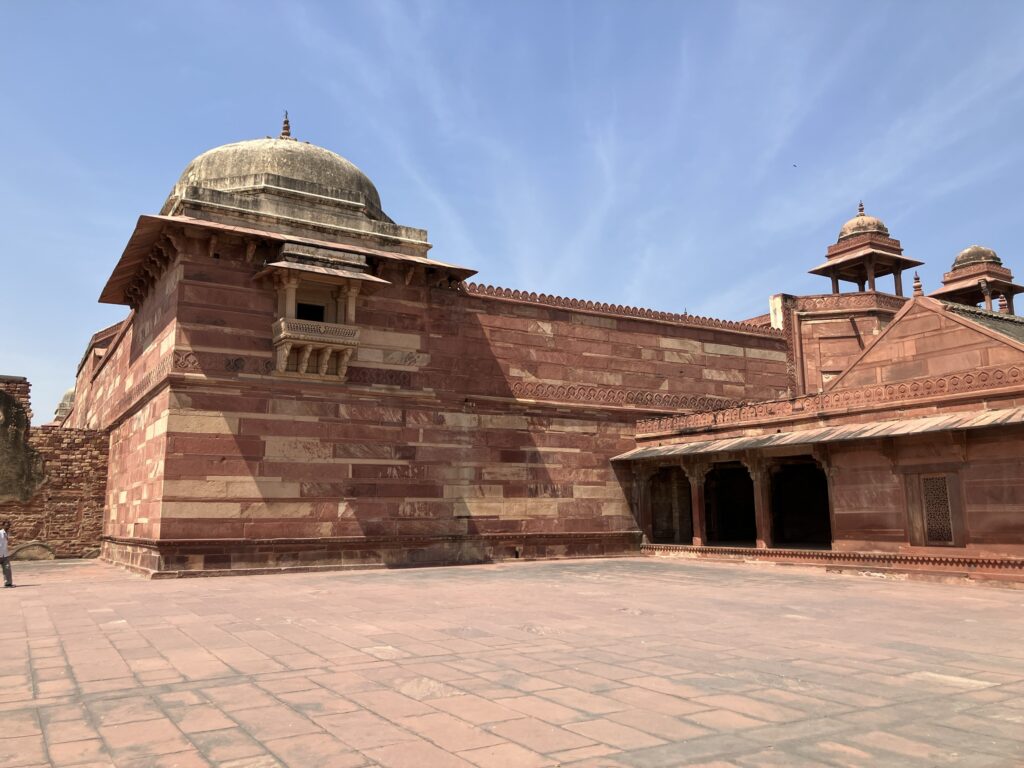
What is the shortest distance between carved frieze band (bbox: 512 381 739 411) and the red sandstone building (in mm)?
56

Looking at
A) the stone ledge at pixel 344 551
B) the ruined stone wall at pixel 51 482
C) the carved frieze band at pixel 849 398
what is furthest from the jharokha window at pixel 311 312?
the carved frieze band at pixel 849 398

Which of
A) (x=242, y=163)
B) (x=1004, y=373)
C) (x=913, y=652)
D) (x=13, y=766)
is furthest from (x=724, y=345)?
(x=13, y=766)

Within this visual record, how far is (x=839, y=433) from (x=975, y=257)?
17.5 metres

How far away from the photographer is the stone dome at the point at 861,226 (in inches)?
1057

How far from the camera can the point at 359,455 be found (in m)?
15.8

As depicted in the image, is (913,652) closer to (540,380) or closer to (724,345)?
(540,380)

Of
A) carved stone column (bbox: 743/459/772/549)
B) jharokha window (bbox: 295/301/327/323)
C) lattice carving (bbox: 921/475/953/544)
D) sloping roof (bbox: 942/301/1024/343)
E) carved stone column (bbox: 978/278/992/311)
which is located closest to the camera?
lattice carving (bbox: 921/475/953/544)

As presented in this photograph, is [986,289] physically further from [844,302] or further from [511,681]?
[511,681]

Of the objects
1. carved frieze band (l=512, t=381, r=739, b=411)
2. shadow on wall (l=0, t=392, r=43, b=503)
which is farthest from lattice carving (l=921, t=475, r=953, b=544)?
shadow on wall (l=0, t=392, r=43, b=503)

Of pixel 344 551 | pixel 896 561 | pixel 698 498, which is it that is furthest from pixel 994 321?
pixel 344 551

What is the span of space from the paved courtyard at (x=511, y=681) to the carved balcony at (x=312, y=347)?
226 inches

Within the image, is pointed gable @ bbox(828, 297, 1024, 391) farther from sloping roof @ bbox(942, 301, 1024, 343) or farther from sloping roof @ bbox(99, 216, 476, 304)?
sloping roof @ bbox(99, 216, 476, 304)

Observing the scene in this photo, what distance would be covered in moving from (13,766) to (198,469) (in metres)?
10.9

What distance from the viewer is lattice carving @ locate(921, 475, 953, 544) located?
1272cm
